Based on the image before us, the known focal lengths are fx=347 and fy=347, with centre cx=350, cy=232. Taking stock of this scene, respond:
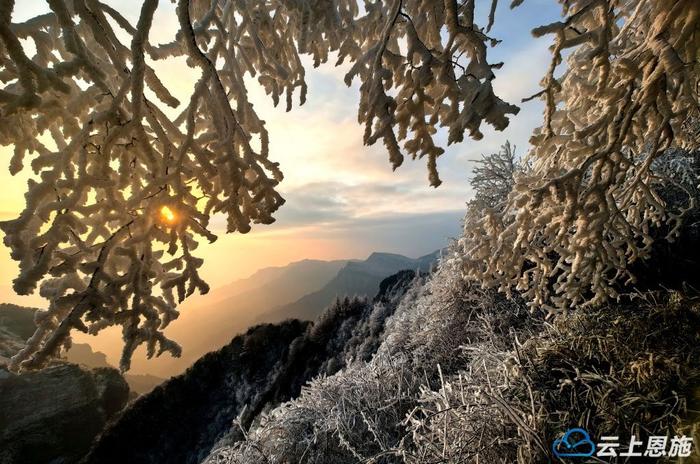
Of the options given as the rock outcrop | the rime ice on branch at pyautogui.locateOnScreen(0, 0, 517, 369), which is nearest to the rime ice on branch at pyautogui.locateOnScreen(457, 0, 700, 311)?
the rime ice on branch at pyautogui.locateOnScreen(0, 0, 517, 369)

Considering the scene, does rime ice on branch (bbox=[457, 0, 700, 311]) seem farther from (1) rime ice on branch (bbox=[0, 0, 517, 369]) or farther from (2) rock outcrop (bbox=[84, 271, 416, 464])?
(2) rock outcrop (bbox=[84, 271, 416, 464])

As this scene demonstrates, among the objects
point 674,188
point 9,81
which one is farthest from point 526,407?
point 674,188

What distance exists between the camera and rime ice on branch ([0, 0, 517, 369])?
1.68 m

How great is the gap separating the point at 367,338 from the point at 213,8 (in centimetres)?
983

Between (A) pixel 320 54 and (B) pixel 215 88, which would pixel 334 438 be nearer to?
(B) pixel 215 88

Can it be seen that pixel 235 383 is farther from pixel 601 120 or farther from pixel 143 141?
pixel 601 120

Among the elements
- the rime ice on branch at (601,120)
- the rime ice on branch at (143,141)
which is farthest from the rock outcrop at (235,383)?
the rime ice on branch at (143,141)

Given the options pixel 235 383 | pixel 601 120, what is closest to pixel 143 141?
pixel 601 120

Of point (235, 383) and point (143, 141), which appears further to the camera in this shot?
point (235, 383)

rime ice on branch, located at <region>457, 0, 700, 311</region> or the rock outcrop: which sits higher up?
rime ice on branch, located at <region>457, 0, 700, 311</region>

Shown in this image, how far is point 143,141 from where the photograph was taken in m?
1.87

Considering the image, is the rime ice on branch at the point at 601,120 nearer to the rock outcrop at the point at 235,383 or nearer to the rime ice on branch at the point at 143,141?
the rime ice on branch at the point at 143,141

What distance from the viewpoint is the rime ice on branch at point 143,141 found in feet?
Result: 5.50

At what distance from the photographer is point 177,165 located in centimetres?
187
